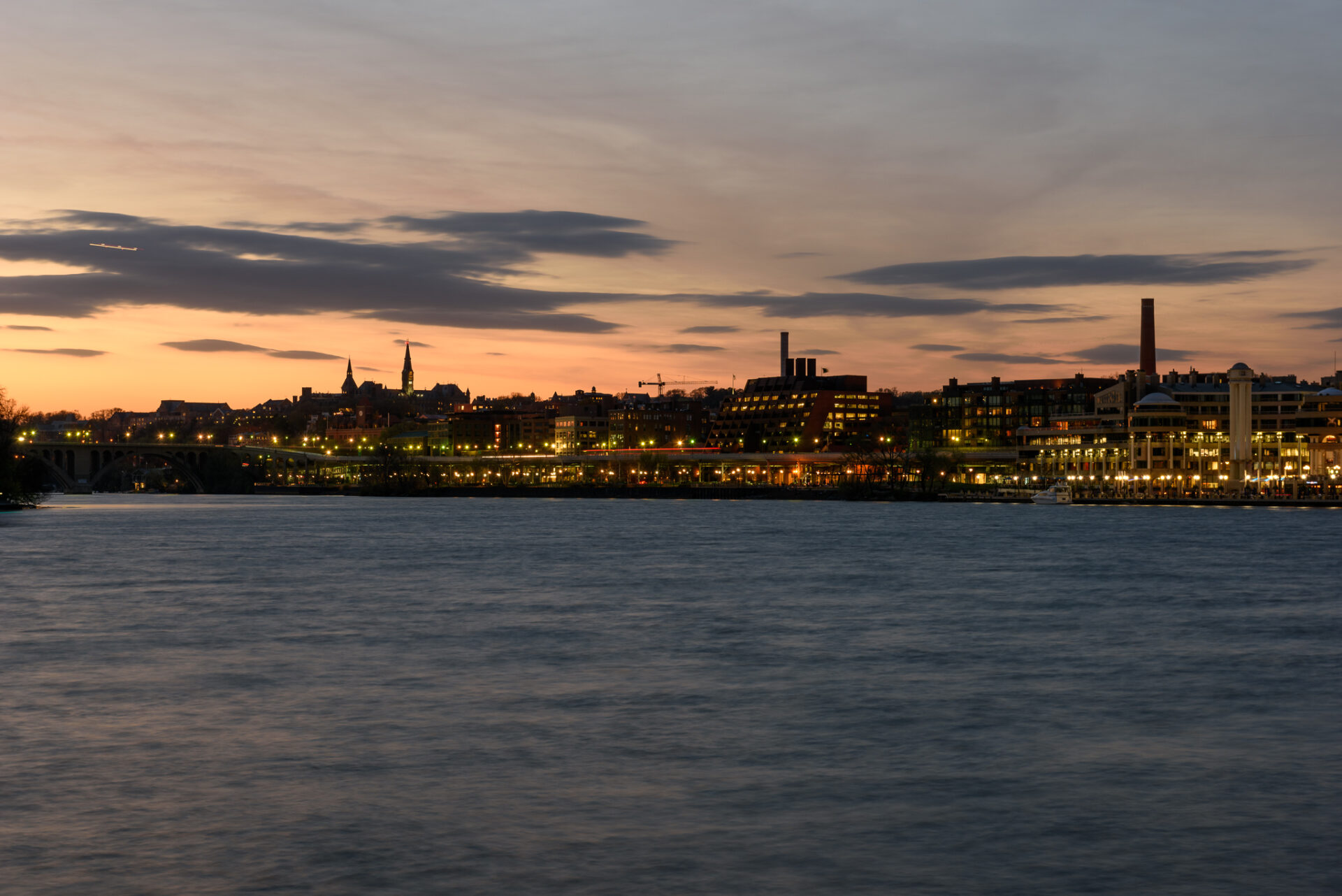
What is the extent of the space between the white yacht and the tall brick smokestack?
29.5 m

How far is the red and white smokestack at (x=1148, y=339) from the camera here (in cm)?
17488

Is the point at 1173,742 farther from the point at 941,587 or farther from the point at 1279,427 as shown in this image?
the point at 1279,427

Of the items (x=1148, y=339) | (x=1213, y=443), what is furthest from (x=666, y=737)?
(x=1148, y=339)

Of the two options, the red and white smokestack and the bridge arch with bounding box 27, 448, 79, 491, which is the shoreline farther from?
the bridge arch with bounding box 27, 448, 79, 491

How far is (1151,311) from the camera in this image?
176 meters

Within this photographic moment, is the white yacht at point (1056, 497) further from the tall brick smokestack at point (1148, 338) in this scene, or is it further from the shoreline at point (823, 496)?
the tall brick smokestack at point (1148, 338)

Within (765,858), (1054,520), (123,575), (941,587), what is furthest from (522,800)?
(1054,520)

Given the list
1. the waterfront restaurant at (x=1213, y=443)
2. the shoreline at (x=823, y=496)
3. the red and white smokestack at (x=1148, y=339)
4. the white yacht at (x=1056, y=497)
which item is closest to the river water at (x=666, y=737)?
the shoreline at (x=823, y=496)

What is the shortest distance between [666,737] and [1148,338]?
170 meters

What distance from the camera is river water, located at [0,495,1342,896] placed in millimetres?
11891

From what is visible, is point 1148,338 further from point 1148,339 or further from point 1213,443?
point 1213,443

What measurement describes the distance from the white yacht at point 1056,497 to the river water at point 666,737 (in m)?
108

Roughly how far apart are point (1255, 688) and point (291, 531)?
72.5 metres

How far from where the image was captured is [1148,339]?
577 feet
